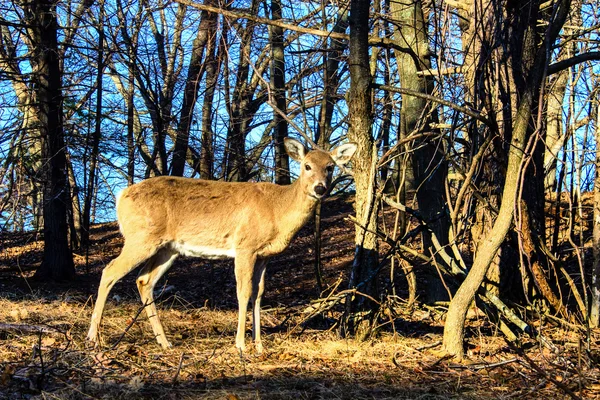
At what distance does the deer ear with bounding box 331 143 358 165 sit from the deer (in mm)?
12

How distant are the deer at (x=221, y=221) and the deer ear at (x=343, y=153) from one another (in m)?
0.01

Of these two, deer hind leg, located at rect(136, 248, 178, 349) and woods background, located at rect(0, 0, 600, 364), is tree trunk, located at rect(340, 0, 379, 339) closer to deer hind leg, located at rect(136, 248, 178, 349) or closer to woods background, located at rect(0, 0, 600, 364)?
woods background, located at rect(0, 0, 600, 364)

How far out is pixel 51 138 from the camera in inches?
488

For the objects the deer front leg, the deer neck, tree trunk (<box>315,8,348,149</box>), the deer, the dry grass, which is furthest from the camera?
tree trunk (<box>315,8,348,149</box>)

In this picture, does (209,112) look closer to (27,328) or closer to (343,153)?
(343,153)

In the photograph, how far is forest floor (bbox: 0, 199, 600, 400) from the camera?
5449 millimetres

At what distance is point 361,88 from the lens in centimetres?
747

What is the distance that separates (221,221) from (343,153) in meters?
1.67

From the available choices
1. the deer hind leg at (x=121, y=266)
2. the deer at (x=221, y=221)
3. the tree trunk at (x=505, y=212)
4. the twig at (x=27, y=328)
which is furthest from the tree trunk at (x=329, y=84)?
the twig at (x=27, y=328)

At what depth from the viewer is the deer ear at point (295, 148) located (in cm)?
814

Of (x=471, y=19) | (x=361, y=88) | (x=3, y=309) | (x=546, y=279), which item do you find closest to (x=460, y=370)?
(x=546, y=279)

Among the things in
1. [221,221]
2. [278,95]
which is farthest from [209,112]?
[221,221]

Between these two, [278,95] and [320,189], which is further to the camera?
[278,95]

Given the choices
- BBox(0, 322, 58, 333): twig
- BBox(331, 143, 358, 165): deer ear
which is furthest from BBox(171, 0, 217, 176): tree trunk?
BBox(0, 322, 58, 333): twig
